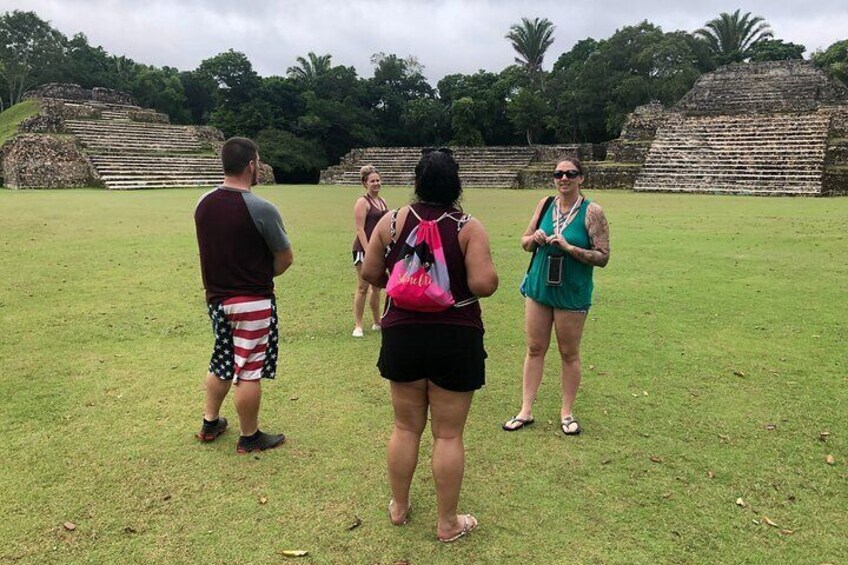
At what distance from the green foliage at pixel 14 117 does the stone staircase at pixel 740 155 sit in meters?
32.4

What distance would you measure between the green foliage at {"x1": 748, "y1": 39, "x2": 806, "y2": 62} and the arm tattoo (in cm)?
5668

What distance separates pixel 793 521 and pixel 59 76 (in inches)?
2486

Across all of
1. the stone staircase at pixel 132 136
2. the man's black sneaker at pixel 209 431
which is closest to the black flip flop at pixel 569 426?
the man's black sneaker at pixel 209 431

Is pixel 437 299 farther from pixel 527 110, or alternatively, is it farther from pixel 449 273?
pixel 527 110

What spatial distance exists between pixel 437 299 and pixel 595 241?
1612 millimetres

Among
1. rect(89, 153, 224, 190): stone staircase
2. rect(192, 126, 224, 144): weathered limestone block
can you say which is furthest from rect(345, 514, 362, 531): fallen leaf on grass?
rect(192, 126, 224, 144): weathered limestone block

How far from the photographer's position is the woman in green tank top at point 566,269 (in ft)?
11.8

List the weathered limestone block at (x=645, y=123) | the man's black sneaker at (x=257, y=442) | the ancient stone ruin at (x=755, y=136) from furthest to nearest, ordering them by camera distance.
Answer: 1. the weathered limestone block at (x=645, y=123)
2. the ancient stone ruin at (x=755, y=136)
3. the man's black sneaker at (x=257, y=442)

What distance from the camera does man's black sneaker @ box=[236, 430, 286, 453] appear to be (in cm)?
346

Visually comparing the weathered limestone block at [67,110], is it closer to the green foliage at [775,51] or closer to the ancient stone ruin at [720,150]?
the ancient stone ruin at [720,150]

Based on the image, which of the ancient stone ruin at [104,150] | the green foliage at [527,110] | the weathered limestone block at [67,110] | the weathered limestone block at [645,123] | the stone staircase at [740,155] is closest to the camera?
the stone staircase at [740,155]

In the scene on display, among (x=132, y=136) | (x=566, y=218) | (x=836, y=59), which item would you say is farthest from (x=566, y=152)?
(x=566, y=218)

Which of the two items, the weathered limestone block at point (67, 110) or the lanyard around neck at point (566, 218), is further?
the weathered limestone block at point (67, 110)

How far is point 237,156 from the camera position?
3180 millimetres
